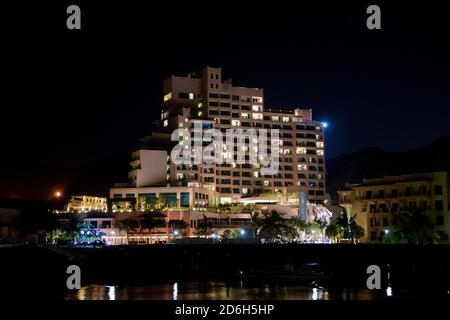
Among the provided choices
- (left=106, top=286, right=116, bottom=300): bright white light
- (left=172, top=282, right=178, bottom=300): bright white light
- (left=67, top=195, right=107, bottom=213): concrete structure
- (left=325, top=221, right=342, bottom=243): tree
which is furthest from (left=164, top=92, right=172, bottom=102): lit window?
(left=106, top=286, right=116, bottom=300): bright white light

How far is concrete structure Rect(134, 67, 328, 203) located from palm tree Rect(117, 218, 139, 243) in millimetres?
25719

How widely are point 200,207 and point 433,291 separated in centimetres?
7978

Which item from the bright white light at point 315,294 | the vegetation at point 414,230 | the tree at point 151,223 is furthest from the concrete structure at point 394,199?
the bright white light at point 315,294

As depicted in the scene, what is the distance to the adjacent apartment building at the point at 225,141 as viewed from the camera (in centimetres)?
14012

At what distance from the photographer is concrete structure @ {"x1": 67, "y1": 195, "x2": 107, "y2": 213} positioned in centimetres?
13262

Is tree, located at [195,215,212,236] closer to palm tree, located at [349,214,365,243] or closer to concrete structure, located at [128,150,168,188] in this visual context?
concrete structure, located at [128,150,168,188]

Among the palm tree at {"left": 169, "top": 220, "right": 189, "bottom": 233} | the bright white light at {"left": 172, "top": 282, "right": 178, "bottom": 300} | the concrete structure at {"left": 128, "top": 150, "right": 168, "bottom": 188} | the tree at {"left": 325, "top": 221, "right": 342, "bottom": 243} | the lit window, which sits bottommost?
the bright white light at {"left": 172, "top": 282, "right": 178, "bottom": 300}

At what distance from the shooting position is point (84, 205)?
442 feet

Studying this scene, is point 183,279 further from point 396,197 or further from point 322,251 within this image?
point 396,197

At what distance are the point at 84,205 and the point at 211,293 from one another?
85.1 metres

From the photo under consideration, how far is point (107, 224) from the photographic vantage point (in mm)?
123250

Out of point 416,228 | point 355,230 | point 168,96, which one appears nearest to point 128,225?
point 355,230

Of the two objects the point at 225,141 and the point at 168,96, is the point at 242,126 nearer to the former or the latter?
the point at 225,141
